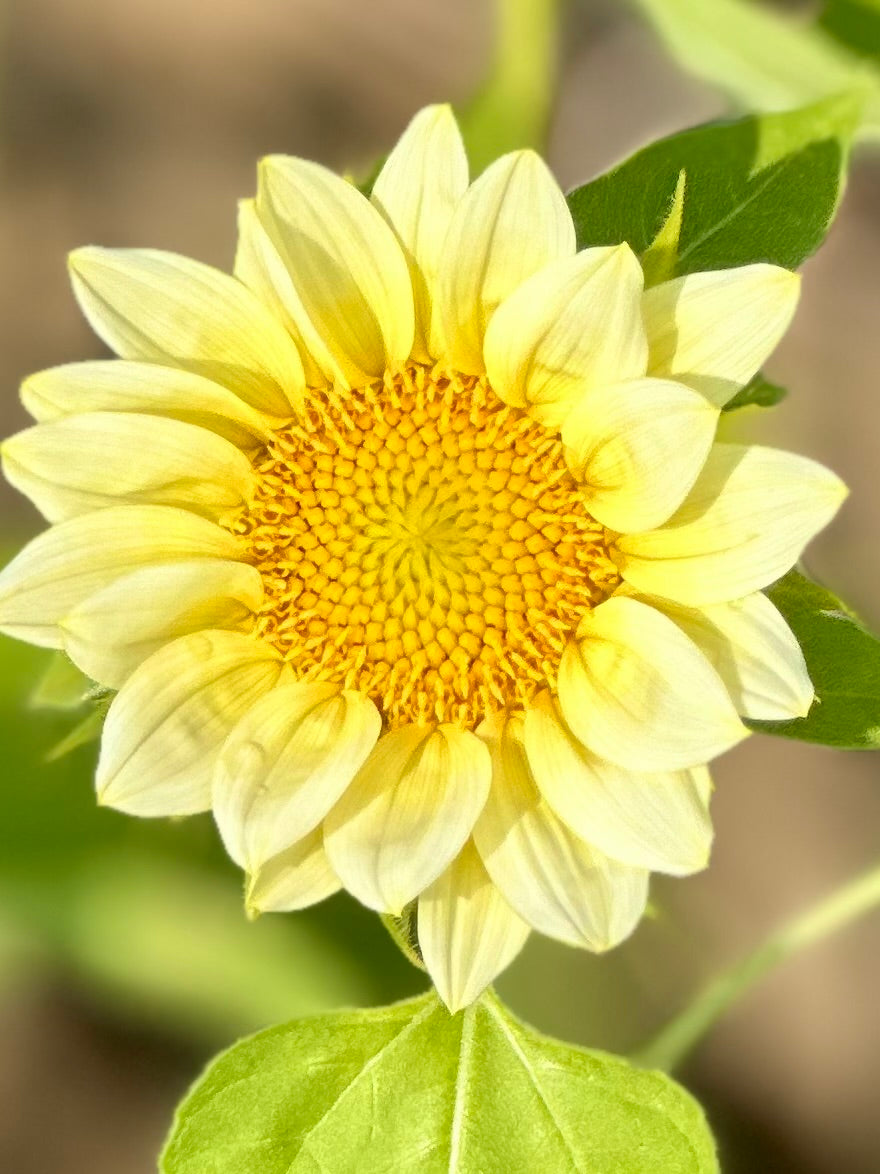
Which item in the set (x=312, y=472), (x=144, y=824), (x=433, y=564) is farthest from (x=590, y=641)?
(x=144, y=824)

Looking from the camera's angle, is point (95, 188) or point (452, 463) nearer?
point (452, 463)

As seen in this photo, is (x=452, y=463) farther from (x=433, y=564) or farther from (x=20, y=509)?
(x=20, y=509)

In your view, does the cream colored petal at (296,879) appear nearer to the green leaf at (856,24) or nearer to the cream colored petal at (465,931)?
the cream colored petal at (465,931)

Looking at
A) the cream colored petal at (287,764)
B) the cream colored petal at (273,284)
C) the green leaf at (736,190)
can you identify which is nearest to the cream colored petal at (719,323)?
the green leaf at (736,190)

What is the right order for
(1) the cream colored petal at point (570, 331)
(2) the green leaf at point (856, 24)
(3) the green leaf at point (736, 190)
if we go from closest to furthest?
(1) the cream colored petal at point (570, 331)
(3) the green leaf at point (736, 190)
(2) the green leaf at point (856, 24)

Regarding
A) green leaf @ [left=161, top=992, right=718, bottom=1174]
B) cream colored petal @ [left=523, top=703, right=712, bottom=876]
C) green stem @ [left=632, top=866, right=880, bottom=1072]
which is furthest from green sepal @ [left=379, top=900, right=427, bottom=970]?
green stem @ [left=632, top=866, right=880, bottom=1072]

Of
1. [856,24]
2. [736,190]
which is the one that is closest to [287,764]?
[736,190]
